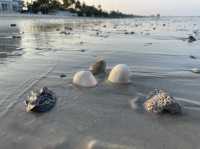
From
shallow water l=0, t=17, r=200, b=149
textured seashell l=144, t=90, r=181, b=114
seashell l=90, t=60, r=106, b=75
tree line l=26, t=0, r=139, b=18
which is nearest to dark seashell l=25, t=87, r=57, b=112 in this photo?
shallow water l=0, t=17, r=200, b=149

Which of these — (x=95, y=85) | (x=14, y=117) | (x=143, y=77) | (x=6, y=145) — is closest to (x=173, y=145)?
(x=6, y=145)

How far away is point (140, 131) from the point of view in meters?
3.42

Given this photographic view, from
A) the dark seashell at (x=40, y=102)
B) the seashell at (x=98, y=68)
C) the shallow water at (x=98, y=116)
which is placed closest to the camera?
the shallow water at (x=98, y=116)

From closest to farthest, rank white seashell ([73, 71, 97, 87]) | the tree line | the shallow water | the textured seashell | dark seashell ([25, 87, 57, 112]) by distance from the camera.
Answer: the shallow water, the textured seashell, dark seashell ([25, 87, 57, 112]), white seashell ([73, 71, 97, 87]), the tree line

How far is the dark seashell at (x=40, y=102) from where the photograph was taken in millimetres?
4020

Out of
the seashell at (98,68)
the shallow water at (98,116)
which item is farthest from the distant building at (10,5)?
the shallow water at (98,116)

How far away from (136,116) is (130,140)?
29.2 inches

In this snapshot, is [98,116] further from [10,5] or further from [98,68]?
[10,5]

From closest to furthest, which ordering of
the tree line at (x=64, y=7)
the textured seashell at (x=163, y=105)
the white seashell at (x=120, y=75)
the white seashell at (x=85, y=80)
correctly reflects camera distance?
the textured seashell at (x=163, y=105) → the white seashell at (x=85, y=80) → the white seashell at (x=120, y=75) → the tree line at (x=64, y=7)

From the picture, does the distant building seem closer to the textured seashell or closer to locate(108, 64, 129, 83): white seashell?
locate(108, 64, 129, 83): white seashell

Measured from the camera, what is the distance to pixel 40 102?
409 centimetres

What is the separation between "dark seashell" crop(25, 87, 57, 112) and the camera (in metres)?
4.02

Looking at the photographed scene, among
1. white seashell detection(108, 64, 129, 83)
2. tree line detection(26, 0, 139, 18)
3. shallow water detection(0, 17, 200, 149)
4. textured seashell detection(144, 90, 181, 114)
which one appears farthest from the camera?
tree line detection(26, 0, 139, 18)

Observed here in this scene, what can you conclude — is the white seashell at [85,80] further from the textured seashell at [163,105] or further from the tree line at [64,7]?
the tree line at [64,7]
